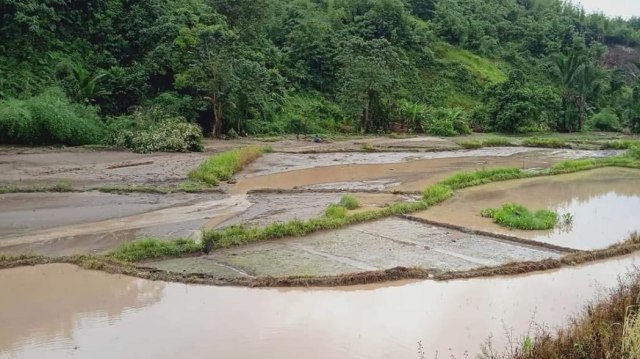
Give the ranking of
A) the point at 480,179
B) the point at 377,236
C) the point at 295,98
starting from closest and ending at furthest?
1. the point at 377,236
2. the point at 480,179
3. the point at 295,98

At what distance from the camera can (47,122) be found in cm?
2191

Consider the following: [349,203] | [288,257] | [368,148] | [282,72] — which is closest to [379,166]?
[368,148]

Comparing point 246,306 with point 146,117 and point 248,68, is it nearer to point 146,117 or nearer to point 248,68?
point 146,117

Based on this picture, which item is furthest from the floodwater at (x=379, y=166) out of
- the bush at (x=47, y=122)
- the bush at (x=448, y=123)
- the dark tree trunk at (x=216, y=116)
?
the bush at (x=448, y=123)

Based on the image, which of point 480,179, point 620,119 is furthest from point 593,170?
point 620,119

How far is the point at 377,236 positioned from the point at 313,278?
11.1 feet

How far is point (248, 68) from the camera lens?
28.3 meters

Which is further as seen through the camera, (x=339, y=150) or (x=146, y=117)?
(x=339, y=150)

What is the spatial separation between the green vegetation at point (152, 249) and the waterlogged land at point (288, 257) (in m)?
0.04

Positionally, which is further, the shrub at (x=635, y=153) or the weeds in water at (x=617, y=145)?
the weeds in water at (x=617, y=145)

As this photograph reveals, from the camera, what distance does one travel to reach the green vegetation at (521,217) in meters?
13.2

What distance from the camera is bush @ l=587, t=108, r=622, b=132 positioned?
45125mm

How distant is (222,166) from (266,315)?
37.9 ft

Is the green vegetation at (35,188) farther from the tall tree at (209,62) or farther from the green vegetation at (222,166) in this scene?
the tall tree at (209,62)
